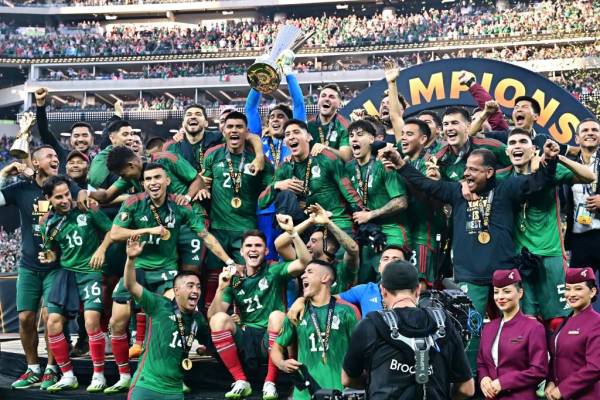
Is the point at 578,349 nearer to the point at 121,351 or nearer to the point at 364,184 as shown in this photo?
the point at 364,184

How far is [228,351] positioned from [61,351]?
181 cm

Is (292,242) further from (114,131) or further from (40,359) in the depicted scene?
(40,359)

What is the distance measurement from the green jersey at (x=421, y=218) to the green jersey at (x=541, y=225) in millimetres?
859

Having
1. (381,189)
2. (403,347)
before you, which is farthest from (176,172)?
(403,347)

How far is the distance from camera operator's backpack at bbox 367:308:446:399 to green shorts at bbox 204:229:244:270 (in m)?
4.03

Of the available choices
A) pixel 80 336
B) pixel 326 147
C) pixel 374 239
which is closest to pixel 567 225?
pixel 374 239

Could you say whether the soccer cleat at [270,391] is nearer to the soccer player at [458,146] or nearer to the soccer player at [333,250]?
the soccer player at [333,250]

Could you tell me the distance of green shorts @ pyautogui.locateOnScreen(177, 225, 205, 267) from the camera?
8.33 meters

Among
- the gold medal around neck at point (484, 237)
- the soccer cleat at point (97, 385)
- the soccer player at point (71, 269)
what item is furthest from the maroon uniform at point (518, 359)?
the soccer player at point (71, 269)

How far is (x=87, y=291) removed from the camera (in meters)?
8.48

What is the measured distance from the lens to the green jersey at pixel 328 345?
6887 millimetres

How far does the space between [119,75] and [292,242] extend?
49.5 metres

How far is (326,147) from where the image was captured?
8.47 metres

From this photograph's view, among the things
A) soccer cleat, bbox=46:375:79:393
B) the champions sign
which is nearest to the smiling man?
soccer cleat, bbox=46:375:79:393
